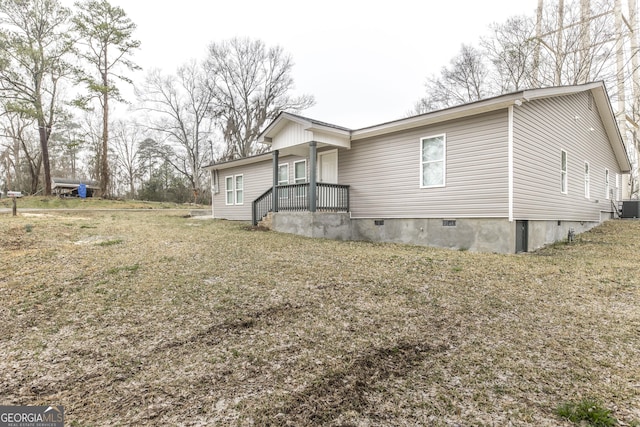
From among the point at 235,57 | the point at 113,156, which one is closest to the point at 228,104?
the point at 235,57

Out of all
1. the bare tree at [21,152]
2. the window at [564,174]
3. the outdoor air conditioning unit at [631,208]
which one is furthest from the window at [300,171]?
the bare tree at [21,152]

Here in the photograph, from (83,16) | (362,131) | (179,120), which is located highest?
(83,16)

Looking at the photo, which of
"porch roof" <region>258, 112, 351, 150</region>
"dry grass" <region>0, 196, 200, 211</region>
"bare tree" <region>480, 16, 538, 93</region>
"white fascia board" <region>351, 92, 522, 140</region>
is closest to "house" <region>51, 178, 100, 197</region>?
"dry grass" <region>0, 196, 200, 211</region>

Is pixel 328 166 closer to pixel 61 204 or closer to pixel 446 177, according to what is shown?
pixel 446 177

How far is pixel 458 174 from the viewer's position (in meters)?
8.53

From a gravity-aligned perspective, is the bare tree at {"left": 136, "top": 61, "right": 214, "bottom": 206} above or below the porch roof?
above

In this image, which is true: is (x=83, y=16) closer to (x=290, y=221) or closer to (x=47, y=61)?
(x=47, y=61)

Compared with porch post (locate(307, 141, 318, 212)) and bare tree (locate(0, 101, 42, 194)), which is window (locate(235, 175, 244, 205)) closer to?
porch post (locate(307, 141, 318, 212))

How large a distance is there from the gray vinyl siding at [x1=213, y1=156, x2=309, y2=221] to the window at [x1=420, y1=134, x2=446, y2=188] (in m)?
5.18

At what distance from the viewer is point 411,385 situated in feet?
7.98

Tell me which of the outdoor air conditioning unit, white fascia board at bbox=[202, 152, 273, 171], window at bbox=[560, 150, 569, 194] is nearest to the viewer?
window at bbox=[560, 150, 569, 194]

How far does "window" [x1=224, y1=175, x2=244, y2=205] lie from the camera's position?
640 inches

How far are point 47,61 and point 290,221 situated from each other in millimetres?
19929

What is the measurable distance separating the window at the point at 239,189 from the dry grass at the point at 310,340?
10149mm
